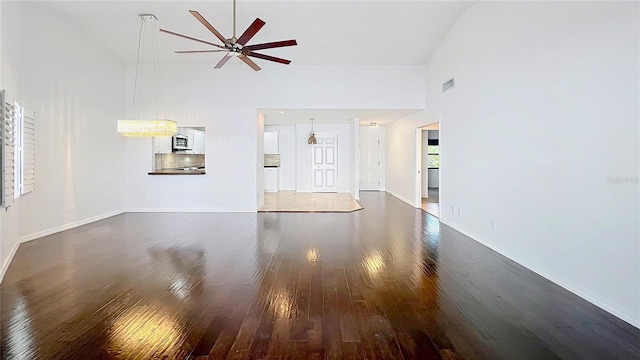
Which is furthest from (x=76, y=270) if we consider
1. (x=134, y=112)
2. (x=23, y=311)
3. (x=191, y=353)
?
(x=134, y=112)

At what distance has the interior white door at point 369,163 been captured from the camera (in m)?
12.3

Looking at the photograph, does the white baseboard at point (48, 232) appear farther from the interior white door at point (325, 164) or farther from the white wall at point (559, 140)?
the interior white door at point (325, 164)

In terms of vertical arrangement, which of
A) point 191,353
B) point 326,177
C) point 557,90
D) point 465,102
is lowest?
point 191,353

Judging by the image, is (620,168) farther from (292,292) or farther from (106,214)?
(106,214)

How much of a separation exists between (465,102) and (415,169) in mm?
2974

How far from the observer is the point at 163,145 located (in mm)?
7699

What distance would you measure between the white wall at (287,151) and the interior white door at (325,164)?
674 mm

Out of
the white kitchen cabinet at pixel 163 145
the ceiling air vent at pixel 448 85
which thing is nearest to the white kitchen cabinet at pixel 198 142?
the white kitchen cabinet at pixel 163 145

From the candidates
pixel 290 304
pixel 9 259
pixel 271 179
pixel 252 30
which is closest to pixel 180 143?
pixel 271 179

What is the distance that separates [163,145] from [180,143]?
0.38 meters

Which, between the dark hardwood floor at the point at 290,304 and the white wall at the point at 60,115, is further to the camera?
the white wall at the point at 60,115

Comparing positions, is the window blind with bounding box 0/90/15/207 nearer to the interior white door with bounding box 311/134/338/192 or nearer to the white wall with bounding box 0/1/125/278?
the white wall with bounding box 0/1/125/278

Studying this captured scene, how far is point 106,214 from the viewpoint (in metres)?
6.68

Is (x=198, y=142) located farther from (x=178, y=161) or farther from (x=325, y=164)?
(x=325, y=164)
